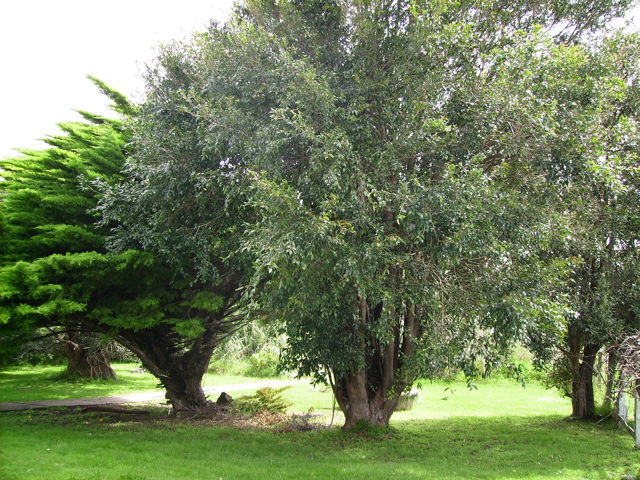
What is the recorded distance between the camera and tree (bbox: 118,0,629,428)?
7.18 meters

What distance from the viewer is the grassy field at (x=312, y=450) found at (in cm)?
743

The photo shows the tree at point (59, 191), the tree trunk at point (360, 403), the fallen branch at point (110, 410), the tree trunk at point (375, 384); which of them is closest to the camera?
the tree at point (59, 191)

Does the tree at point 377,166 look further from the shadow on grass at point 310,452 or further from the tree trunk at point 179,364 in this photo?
the tree trunk at point 179,364

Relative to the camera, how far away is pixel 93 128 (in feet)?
40.3

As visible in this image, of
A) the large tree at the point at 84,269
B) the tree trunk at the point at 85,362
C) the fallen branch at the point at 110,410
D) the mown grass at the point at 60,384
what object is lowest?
the mown grass at the point at 60,384

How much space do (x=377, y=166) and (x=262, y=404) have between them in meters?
→ 9.10

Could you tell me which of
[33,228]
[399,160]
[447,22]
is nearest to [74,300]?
[33,228]

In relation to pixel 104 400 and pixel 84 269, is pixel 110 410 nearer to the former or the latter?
pixel 104 400

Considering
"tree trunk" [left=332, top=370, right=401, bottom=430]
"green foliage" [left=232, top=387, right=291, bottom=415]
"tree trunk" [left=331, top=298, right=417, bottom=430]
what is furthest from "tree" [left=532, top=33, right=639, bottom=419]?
"green foliage" [left=232, top=387, right=291, bottom=415]

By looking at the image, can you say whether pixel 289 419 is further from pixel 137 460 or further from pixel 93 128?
pixel 93 128

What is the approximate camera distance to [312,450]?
31.4 feet

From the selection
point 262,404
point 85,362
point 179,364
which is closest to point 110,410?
point 179,364

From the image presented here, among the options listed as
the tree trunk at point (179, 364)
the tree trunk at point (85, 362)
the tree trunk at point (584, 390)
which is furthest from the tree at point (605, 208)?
the tree trunk at point (85, 362)

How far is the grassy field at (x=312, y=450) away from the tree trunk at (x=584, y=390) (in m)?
0.55
